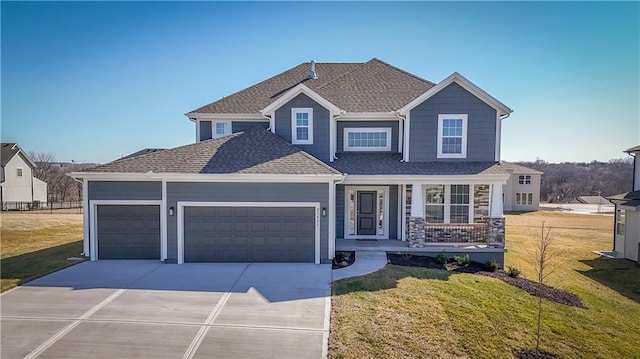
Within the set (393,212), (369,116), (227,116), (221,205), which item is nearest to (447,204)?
(393,212)

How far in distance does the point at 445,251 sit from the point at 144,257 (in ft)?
35.5

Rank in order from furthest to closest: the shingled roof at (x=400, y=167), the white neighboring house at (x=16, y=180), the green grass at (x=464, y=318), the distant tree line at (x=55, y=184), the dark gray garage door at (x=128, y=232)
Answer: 1. the distant tree line at (x=55, y=184)
2. the white neighboring house at (x=16, y=180)
3. the shingled roof at (x=400, y=167)
4. the dark gray garage door at (x=128, y=232)
5. the green grass at (x=464, y=318)

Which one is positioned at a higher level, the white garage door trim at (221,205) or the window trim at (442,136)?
the window trim at (442,136)

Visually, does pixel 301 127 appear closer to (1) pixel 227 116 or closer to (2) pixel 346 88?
(2) pixel 346 88

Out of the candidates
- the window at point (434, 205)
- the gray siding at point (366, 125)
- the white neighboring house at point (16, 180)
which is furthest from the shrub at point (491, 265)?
the white neighboring house at point (16, 180)

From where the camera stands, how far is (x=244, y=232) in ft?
35.8

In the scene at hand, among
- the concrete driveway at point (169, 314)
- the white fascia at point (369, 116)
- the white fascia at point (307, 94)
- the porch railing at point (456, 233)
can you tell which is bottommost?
the concrete driveway at point (169, 314)

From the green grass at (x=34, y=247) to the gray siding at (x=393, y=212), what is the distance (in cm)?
1192

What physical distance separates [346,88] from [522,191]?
105ft

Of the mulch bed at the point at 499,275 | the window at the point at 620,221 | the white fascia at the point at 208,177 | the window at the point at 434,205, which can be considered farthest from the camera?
the window at the point at 620,221

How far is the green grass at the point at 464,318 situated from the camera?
6.02 meters

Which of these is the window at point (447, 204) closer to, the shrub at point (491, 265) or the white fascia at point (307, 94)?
the shrub at point (491, 265)

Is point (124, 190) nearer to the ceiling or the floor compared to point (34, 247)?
nearer to the ceiling

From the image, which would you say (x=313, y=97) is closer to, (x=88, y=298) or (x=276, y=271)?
(x=276, y=271)
